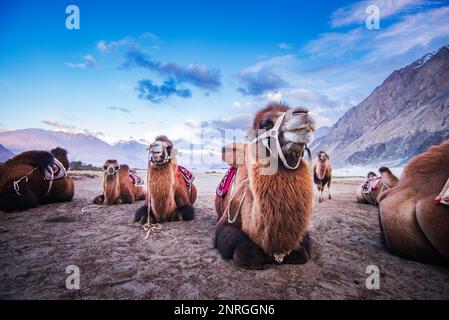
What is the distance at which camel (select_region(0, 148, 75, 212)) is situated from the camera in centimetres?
581

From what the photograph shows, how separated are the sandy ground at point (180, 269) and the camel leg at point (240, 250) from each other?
0.27 feet

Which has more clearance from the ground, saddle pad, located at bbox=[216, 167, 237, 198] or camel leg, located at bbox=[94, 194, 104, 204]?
saddle pad, located at bbox=[216, 167, 237, 198]

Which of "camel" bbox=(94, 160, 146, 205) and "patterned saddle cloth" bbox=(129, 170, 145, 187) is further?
"patterned saddle cloth" bbox=(129, 170, 145, 187)

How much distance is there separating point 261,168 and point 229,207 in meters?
0.81

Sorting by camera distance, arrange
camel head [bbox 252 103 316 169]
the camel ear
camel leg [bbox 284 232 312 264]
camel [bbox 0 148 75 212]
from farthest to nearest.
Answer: camel [bbox 0 148 75 212], the camel ear, camel leg [bbox 284 232 312 264], camel head [bbox 252 103 316 169]

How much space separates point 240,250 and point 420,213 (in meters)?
2.00

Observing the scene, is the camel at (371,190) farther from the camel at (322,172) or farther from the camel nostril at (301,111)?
the camel nostril at (301,111)

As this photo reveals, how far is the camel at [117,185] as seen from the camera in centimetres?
698

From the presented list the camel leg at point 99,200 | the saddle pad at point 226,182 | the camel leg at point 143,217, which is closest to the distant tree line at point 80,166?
the camel leg at point 99,200

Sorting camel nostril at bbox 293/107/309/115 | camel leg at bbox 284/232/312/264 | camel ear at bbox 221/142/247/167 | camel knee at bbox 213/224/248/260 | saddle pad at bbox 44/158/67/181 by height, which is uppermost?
camel nostril at bbox 293/107/309/115

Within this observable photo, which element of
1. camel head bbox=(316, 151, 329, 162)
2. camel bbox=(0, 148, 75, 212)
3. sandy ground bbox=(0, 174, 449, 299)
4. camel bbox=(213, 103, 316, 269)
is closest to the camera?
sandy ground bbox=(0, 174, 449, 299)

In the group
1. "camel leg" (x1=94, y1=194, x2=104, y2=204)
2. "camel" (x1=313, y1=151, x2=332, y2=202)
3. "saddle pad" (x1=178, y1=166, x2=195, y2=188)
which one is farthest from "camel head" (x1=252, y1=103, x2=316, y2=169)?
"camel" (x1=313, y1=151, x2=332, y2=202)

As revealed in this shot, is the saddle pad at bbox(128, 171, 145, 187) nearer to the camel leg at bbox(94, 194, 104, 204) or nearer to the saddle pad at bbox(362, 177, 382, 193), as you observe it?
the camel leg at bbox(94, 194, 104, 204)

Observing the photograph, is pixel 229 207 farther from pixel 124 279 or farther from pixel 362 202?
pixel 362 202
